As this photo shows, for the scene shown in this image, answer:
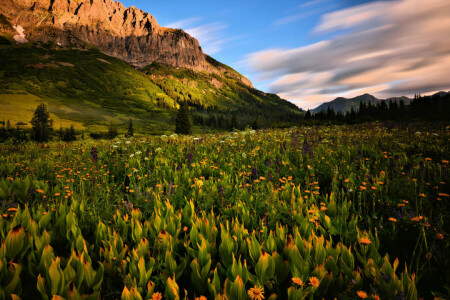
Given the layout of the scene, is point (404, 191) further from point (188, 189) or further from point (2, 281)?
point (2, 281)

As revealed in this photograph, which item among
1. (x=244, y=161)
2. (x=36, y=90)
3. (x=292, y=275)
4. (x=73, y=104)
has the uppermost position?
(x=36, y=90)

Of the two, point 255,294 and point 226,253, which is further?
point 226,253

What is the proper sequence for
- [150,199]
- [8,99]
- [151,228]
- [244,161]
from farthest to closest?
[8,99] < [244,161] < [150,199] < [151,228]

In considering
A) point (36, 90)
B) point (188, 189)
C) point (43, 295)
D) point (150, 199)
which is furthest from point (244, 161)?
point (36, 90)

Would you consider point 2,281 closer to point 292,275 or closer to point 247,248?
point 247,248

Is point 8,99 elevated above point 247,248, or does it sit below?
above

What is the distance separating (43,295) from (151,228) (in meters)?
0.97

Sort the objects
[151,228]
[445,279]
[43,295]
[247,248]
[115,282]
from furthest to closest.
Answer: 1. [151,228]
2. [247,248]
3. [115,282]
4. [445,279]
5. [43,295]

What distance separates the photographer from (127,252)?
2.08 meters

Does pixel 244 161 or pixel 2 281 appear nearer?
pixel 2 281

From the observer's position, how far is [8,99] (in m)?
148

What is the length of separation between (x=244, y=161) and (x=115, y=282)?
14.2 feet

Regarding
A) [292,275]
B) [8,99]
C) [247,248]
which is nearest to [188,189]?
[247,248]

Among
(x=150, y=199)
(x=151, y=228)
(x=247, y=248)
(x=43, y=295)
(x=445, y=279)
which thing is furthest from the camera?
(x=150, y=199)
